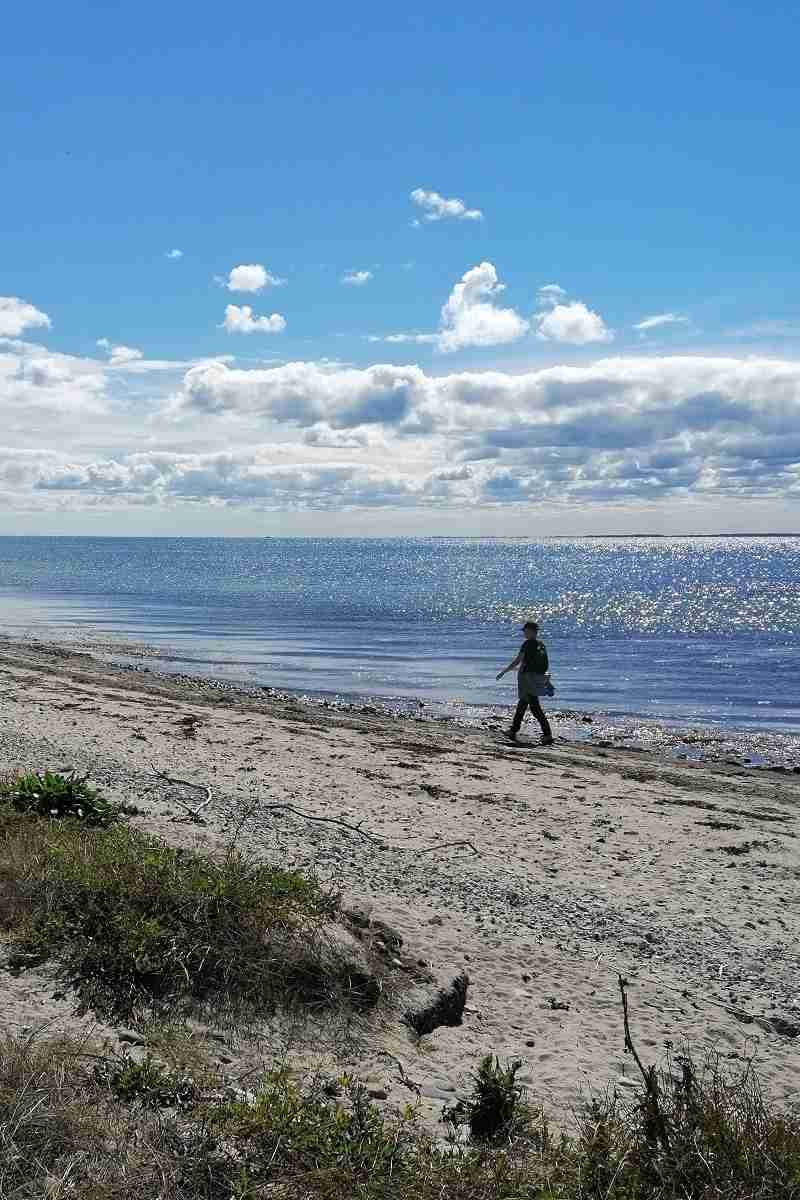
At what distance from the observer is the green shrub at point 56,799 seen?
7250mm

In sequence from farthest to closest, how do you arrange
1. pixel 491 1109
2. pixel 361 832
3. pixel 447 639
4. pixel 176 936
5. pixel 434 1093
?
1. pixel 447 639
2. pixel 361 832
3. pixel 176 936
4. pixel 434 1093
5. pixel 491 1109

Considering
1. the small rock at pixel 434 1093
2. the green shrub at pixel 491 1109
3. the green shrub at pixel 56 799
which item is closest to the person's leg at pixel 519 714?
the green shrub at pixel 56 799

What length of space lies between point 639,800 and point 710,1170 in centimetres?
985

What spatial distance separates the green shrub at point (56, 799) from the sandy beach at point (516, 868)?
2.07 feet

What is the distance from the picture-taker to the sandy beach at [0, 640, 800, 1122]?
5.14 m

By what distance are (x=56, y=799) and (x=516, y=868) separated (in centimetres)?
428

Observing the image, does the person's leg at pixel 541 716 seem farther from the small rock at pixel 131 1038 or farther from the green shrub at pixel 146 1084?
the green shrub at pixel 146 1084

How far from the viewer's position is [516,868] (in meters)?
8.66

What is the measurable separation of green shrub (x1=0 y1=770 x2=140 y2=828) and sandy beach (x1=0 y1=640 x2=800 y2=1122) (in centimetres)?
63

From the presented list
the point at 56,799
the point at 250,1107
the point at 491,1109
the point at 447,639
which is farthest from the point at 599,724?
the point at 447,639

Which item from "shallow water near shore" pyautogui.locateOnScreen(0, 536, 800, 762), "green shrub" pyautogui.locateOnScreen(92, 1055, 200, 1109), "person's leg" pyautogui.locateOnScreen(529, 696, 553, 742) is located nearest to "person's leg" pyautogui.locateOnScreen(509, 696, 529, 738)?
"person's leg" pyautogui.locateOnScreen(529, 696, 553, 742)

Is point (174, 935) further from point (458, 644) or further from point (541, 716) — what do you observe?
point (458, 644)

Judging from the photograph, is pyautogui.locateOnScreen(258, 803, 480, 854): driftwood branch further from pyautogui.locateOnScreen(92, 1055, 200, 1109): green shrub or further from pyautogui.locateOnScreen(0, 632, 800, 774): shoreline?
pyautogui.locateOnScreen(0, 632, 800, 774): shoreline

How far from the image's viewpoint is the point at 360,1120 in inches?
143
